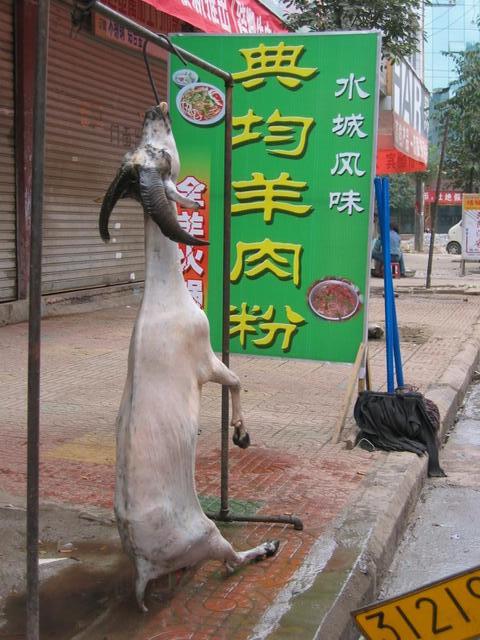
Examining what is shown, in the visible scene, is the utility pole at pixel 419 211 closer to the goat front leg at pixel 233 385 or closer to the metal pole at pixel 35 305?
the goat front leg at pixel 233 385

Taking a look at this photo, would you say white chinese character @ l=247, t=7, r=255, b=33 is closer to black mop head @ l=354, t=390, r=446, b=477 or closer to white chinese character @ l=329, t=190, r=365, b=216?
white chinese character @ l=329, t=190, r=365, b=216

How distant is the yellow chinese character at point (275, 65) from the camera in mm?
5840

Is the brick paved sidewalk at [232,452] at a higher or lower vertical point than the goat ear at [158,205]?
lower

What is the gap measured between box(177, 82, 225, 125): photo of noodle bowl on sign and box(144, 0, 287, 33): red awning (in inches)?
196

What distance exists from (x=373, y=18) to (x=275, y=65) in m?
7.12

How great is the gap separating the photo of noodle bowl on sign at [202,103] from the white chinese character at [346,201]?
991 millimetres

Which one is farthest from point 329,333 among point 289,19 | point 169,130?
point 289,19

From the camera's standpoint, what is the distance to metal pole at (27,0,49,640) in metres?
2.45

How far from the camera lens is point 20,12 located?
10719 mm

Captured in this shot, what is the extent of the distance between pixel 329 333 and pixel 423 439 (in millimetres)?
1021

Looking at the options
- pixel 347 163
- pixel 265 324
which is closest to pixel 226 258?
pixel 347 163

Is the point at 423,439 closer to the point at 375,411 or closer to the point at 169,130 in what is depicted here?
the point at 375,411

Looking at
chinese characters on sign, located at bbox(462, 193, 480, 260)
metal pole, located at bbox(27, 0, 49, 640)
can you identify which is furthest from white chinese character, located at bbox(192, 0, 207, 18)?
chinese characters on sign, located at bbox(462, 193, 480, 260)

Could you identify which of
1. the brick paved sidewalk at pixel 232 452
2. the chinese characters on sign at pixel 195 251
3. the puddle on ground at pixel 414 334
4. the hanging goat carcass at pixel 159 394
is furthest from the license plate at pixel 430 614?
the puddle on ground at pixel 414 334
